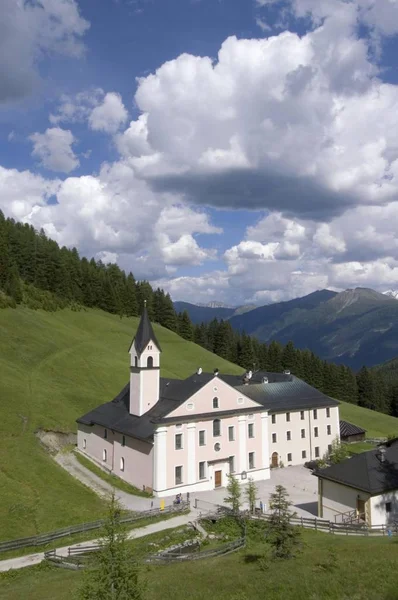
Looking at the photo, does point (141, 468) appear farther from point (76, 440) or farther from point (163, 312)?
point (163, 312)

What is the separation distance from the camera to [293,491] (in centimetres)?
4653

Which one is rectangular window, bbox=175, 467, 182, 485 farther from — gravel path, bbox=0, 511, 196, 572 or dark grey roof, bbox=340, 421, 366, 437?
dark grey roof, bbox=340, 421, 366, 437

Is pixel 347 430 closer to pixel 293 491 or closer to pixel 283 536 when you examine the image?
pixel 293 491

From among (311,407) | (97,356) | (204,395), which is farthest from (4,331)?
(311,407)

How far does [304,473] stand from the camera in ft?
180

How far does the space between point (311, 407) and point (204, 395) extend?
20696 mm

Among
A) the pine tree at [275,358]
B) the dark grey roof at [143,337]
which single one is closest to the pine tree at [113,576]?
the dark grey roof at [143,337]

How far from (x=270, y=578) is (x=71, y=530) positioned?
60.3ft

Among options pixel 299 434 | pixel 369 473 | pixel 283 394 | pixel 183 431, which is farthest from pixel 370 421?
pixel 369 473

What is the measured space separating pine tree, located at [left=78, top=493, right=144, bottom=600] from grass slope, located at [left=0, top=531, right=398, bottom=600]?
1825mm

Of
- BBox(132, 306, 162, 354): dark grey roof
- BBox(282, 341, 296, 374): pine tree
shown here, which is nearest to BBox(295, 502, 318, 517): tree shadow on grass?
BBox(132, 306, 162, 354): dark grey roof

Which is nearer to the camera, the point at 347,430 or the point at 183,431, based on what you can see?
the point at 183,431

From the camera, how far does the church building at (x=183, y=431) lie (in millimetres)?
45781

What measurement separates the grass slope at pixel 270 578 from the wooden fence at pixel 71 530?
337 cm
